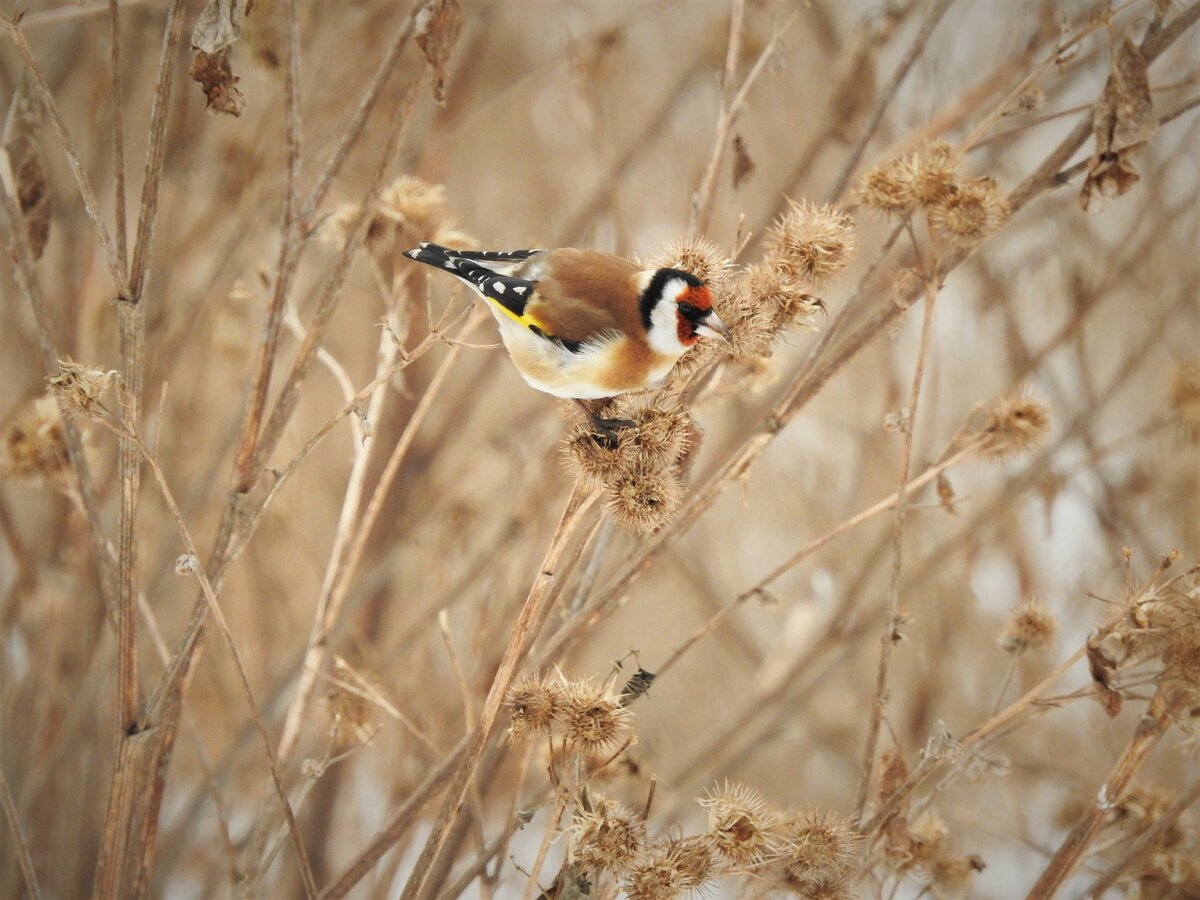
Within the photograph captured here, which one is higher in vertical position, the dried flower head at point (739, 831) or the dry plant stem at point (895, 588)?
the dry plant stem at point (895, 588)

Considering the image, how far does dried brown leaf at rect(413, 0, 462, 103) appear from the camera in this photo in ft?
A: 1.99

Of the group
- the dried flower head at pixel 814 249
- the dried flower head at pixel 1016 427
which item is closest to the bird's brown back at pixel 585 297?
the dried flower head at pixel 814 249

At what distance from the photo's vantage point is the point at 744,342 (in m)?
0.63

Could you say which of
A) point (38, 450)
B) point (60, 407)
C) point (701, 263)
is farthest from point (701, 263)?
point (38, 450)

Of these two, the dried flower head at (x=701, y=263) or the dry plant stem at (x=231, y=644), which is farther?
the dried flower head at (x=701, y=263)

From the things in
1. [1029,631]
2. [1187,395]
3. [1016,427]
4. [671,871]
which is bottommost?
[671,871]

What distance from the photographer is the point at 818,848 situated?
1.87 ft

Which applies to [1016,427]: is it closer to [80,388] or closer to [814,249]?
[814,249]

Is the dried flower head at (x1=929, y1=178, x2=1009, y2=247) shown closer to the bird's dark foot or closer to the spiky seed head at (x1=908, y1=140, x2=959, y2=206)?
the spiky seed head at (x1=908, y1=140, x2=959, y2=206)

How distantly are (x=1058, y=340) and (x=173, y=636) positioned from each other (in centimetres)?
142

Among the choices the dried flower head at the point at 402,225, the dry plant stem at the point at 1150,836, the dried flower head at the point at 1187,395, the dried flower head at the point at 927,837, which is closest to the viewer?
the dry plant stem at the point at 1150,836

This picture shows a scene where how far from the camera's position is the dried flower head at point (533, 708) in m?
0.57

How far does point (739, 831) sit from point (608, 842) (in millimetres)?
88

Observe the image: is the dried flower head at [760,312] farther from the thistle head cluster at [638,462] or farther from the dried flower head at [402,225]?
the dried flower head at [402,225]
